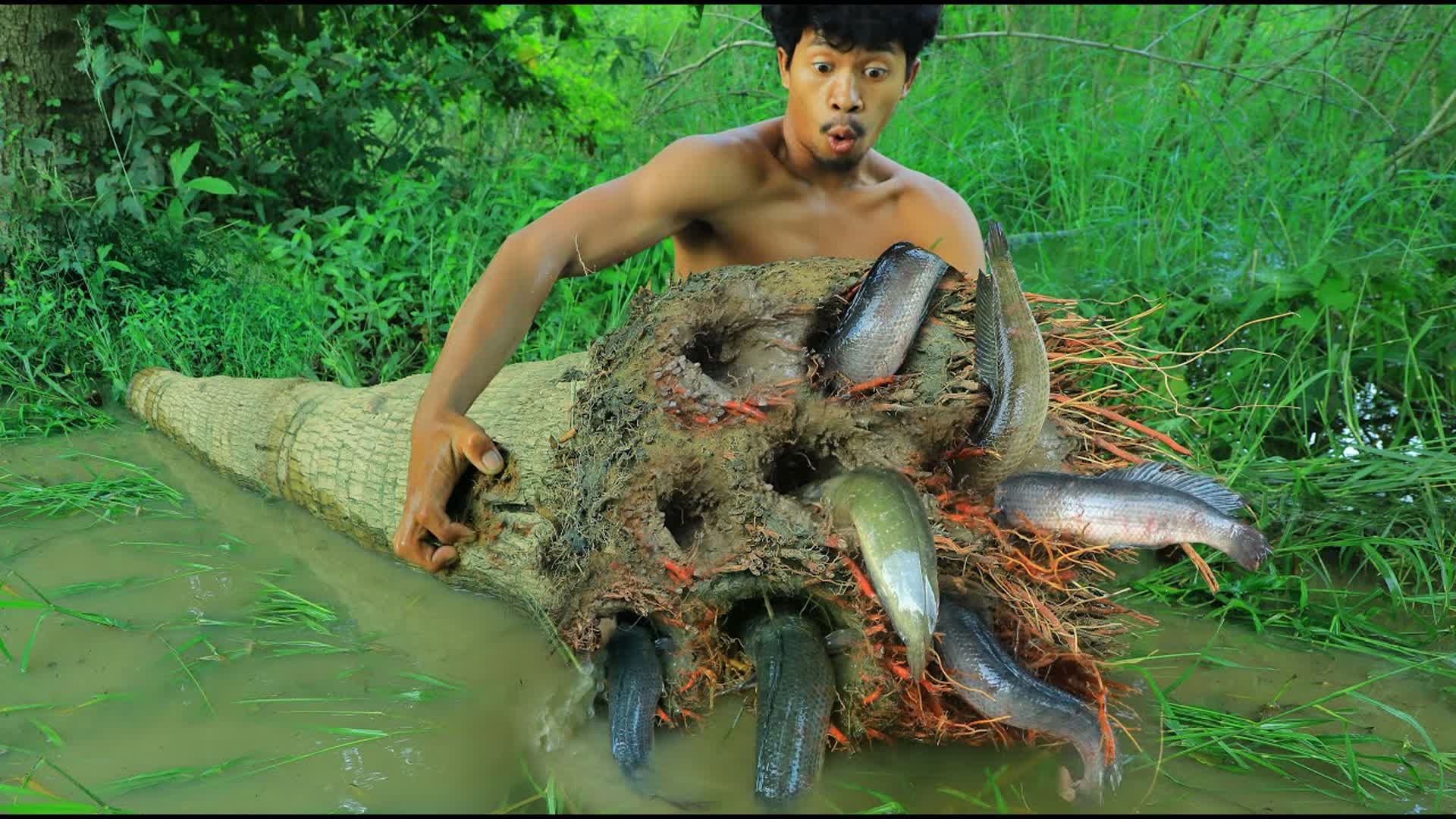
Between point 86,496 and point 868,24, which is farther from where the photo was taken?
point 86,496

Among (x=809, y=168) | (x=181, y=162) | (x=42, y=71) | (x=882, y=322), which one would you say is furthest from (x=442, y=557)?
(x=42, y=71)

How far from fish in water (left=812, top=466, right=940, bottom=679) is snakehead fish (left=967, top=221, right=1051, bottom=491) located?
0.26 metres

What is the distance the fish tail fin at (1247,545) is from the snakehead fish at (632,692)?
46.6 inches

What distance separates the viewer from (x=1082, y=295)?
14.0ft

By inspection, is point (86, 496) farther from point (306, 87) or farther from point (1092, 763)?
point (1092, 763)

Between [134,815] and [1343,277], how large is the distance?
13.0 ft

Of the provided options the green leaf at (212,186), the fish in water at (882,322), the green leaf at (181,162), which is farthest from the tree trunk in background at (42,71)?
the fish in water at (882,322)

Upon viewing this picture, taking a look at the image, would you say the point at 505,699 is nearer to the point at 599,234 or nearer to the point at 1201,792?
the point at 599,234

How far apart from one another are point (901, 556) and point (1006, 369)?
491 mm

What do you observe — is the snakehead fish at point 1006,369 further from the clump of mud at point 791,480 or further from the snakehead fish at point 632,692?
the snakehead fish at point 632,692

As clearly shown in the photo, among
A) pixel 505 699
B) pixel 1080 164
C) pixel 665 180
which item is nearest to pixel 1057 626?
pixel 505 699

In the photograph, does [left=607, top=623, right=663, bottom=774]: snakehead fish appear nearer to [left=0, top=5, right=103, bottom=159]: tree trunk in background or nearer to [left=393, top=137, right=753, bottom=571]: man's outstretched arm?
[left=393, top=137, right=753, bottom=571]: man's outstretched arm

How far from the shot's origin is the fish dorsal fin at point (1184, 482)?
6.76ft

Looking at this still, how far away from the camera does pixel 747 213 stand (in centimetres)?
293
